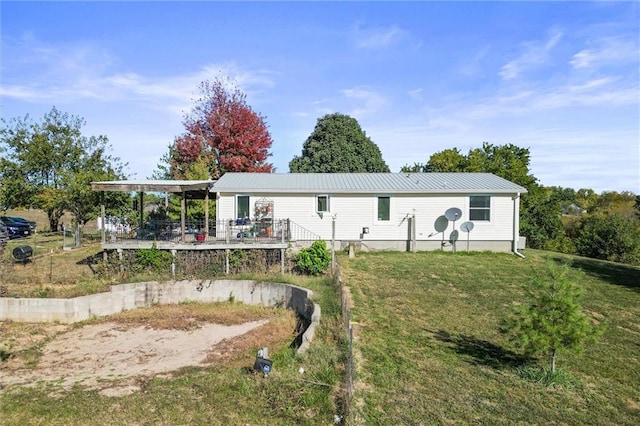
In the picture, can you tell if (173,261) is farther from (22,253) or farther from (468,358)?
(468,358)

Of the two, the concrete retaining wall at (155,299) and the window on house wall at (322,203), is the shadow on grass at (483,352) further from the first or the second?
the window on house wall at (322,203)

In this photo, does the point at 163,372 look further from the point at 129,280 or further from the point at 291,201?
the point at 291,201

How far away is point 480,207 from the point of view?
17969mm

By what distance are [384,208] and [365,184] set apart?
4.52 feet

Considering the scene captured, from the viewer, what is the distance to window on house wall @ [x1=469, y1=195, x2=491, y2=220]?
58.8 feet

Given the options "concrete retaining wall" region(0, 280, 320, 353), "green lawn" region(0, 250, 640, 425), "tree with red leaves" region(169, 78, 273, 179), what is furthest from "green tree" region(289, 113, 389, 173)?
"green lawn" region(0, 250, 640, 425)

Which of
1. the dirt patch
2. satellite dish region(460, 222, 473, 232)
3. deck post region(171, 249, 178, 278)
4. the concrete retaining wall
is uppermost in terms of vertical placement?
satellite dish region(460, 222, 473, 232)

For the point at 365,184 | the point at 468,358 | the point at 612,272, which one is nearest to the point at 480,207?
the point at 365,184

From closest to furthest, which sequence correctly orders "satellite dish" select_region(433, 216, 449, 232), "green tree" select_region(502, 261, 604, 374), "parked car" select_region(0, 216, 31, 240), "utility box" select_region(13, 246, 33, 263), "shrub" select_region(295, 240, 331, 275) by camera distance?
"green tree" select_region(502, 261, 604, 374) → "shrub" select_region(295, 240, 331, 275) → "utility box" select_region(13, 246, 33, 263) → "satellite dish" select_region(433, 216, 449, 232) → "parked car" select_region(0, 216, 31, 240)

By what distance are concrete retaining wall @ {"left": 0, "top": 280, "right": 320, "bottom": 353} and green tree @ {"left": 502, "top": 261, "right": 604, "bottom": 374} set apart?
4.23m

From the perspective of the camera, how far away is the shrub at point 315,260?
45.0 feet

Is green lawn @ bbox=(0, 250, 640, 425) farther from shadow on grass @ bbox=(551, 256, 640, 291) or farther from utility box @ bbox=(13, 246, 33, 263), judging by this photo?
utility box @ bbox=(13, 246, 33, 263)

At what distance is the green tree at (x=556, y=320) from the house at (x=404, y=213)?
11.3m

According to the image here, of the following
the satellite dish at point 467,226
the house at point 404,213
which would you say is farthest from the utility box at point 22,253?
the satellite dish at point 467,226
